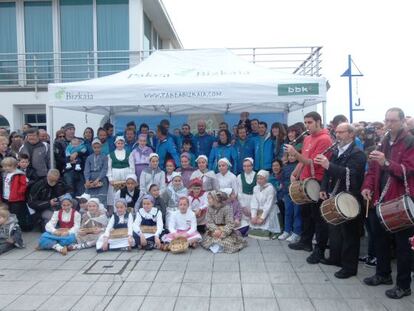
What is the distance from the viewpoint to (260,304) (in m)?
4.54

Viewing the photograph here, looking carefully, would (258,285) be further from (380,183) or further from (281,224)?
(281,224)

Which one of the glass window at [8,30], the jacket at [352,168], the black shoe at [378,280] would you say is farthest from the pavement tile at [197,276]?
the glass window at [8,30]

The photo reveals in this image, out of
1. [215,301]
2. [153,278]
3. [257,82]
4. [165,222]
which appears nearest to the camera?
[215,301]

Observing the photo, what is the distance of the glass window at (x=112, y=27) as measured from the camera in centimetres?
1461

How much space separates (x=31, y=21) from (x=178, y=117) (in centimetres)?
713

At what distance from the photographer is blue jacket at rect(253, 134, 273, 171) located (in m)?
8.38

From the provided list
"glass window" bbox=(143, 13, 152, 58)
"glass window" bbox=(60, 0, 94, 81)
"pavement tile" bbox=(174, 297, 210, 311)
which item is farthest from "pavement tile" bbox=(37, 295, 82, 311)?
"glass window" bbox=(143, 13, 152, 58)

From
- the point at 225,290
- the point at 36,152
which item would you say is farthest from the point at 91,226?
the point at 225,290

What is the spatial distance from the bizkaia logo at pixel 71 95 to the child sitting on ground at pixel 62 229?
→ 6.31 feet

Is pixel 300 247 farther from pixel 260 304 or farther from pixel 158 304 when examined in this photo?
pixel 158 304

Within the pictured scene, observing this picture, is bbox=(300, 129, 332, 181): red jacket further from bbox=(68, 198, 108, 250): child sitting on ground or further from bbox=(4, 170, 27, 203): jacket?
bbox=(4, 170, 27, 203): jacket

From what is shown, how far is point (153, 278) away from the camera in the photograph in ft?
17.8

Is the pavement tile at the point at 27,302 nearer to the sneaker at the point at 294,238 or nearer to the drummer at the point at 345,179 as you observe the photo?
the drummer at the point at 345,179

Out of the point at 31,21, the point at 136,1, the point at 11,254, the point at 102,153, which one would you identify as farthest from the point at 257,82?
the point at 31,21
